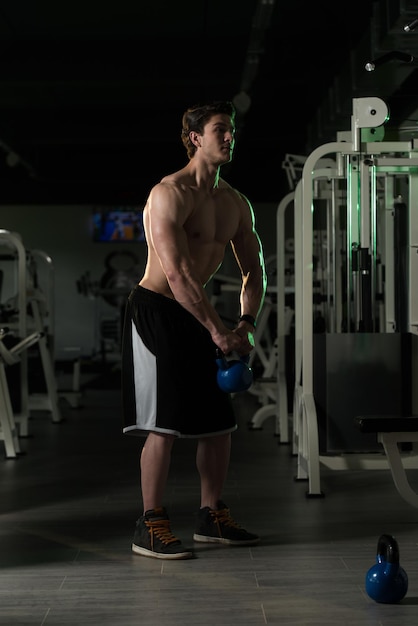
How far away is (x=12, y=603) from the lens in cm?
249

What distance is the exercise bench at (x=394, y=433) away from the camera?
10.3ft

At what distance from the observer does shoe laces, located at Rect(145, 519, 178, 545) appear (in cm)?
301

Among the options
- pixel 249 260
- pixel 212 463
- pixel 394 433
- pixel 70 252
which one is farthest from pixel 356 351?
pixel 70 252

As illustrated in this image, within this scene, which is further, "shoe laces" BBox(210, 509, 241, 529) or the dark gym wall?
the dark gym wall

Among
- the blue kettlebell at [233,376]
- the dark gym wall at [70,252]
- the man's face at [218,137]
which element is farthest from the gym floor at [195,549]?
the dark gym wall at [70,252]

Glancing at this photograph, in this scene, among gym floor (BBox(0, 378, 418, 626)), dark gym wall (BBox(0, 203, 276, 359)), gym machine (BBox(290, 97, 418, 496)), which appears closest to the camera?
gym floor (BBox(0, 378, 418, 626))

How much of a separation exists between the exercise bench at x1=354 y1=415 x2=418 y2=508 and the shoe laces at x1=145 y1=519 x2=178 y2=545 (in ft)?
2.36

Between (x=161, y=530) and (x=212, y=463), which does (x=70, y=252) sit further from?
(x=161, y=530)

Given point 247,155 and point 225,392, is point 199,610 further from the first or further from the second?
point 247,155

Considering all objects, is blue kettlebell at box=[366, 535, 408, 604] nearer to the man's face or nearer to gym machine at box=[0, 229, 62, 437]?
the man's face

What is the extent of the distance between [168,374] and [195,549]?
23.1 inches

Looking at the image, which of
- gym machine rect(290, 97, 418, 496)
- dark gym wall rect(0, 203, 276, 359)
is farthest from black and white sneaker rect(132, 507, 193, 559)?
dark gym wall rect(0, 203, 276, 359)

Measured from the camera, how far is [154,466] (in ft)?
10.0

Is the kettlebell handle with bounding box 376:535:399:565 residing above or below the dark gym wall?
below
